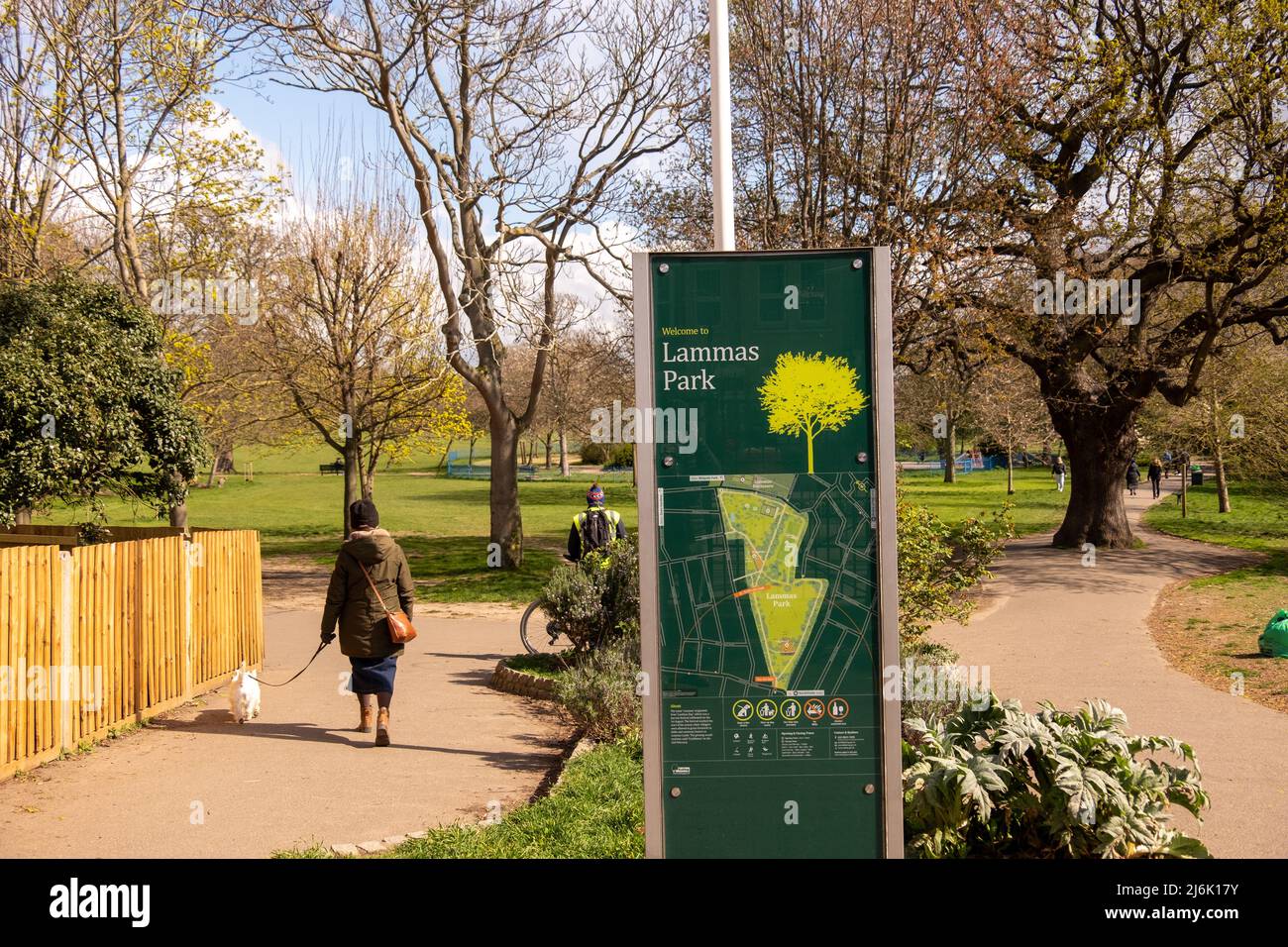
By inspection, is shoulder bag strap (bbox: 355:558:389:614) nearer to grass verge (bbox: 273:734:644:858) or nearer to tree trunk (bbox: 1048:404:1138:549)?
grass verge (bbox: 273:734:644:858)

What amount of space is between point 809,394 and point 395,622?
17.4 feet

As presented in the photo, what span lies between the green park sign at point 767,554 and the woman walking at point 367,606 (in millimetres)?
4824

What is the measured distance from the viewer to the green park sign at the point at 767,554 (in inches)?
184

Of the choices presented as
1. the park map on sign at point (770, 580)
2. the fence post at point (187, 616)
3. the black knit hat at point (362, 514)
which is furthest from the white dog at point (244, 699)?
the park map on sign at point (770, 580)

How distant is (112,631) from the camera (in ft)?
30.4

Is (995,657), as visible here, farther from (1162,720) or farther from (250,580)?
(250,580)

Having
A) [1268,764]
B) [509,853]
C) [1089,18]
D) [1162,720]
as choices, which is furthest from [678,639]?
[1089,18]

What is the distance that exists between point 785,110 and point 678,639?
1387 centimetres

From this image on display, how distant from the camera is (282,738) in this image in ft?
30.6

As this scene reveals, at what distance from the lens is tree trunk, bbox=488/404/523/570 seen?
80.7 ft

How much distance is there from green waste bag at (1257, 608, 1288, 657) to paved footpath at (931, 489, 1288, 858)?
Answer: 1.18m

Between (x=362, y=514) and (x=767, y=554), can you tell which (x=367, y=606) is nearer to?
(x=362, y=514)
